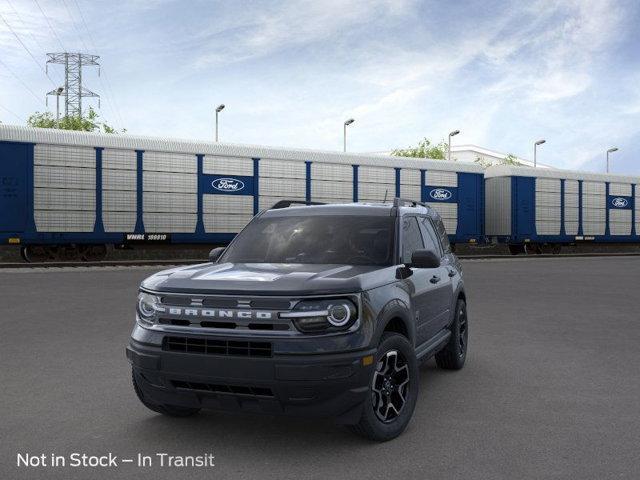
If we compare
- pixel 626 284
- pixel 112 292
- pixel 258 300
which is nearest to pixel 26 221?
pixel 112 292

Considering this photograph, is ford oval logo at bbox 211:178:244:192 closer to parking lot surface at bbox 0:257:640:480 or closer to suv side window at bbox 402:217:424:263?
parking lot surface at bbox 0:257:640:480

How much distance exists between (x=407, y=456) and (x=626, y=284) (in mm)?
15397

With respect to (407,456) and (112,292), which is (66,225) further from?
(407,456)

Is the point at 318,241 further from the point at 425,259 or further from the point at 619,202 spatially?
the point at 619,202

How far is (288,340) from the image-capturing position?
4.07 metres

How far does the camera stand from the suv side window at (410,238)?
213 inches

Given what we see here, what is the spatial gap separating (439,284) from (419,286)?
71cm

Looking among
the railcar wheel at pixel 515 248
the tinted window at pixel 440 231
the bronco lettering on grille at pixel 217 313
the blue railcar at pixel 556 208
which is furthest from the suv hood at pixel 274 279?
the railcar wheel at pixel 515 248

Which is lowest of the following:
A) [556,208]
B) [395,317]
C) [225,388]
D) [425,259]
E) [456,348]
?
[456,348]

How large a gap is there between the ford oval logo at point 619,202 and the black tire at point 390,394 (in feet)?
116

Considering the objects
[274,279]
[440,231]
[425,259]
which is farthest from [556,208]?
[274,279]

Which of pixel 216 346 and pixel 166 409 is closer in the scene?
pixel 216 346

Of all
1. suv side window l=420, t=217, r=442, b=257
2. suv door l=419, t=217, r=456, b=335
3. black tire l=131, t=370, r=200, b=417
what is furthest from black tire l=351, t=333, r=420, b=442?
suv side window l=420, t=217, r=442, b=257

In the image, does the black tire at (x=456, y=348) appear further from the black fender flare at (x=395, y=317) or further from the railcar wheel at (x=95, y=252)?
the railcar wheel at (x=95, y=252)
